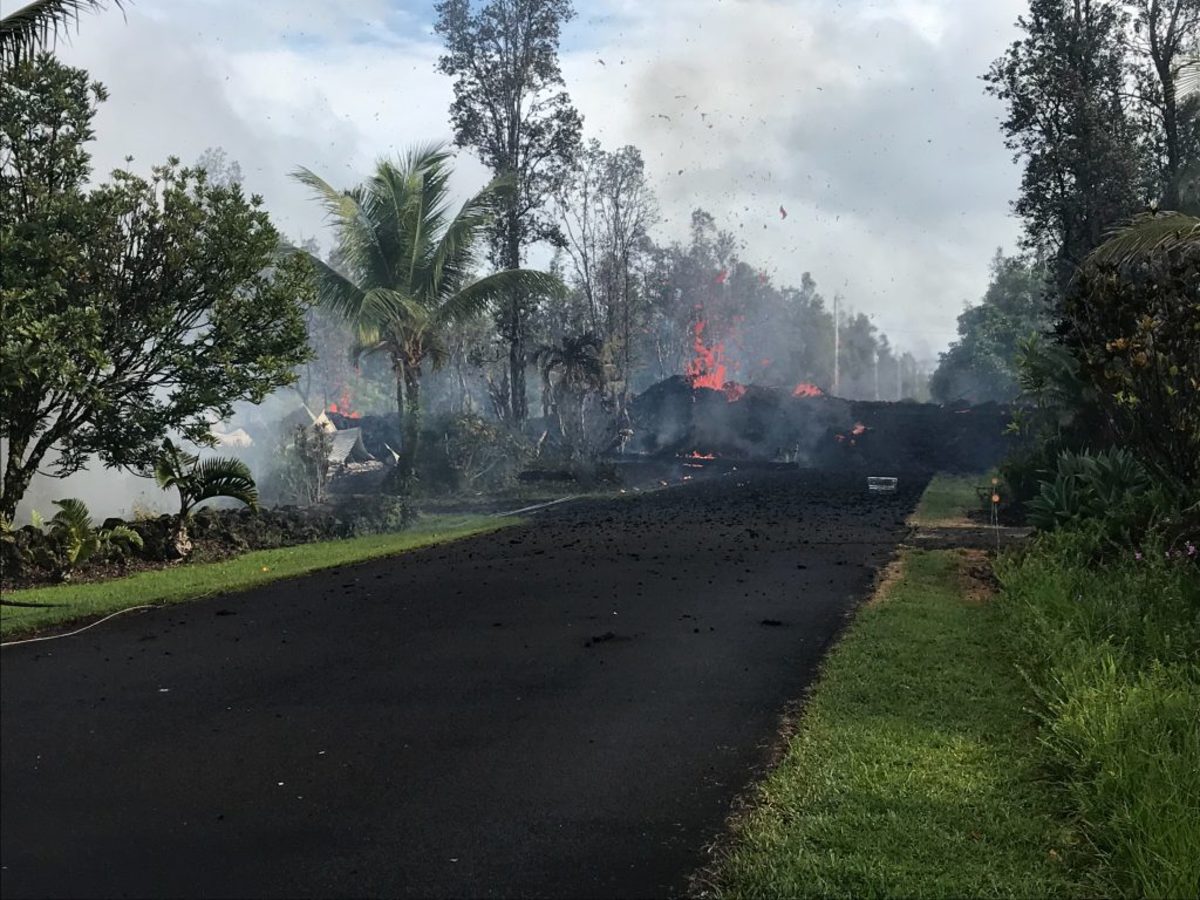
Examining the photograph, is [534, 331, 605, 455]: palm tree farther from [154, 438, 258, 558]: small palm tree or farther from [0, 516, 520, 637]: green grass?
[154, 438, 258, 558]: small palm tree

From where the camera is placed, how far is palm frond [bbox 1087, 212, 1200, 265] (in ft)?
32.6

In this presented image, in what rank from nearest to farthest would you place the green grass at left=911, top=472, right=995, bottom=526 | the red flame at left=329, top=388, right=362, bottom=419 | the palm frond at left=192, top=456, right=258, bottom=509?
the palm frond at left=192, top=456, right=258, bottom=509 < the green grass at left=911, top=472, right=995, bottom=526 < the red flame at left=329, top=388, right=362, bottom=419

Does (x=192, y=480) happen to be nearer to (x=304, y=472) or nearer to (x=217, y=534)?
(x=217, y=534)

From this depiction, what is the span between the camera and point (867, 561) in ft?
39.6

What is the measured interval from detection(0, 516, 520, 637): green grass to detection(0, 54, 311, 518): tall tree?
1.98 metres

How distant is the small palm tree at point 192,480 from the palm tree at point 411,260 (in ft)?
29.2

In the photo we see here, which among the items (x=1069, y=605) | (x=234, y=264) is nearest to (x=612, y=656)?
(x=1069, y=605)

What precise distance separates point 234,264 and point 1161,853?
446 inches

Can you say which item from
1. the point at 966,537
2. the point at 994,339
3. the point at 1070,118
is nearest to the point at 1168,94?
the point at 1070,118

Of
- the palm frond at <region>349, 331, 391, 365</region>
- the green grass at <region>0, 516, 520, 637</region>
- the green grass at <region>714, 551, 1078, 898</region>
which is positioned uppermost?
the palm frond at <region>349, 331, 391, 365</region>

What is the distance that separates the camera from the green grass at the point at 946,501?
56.9ft

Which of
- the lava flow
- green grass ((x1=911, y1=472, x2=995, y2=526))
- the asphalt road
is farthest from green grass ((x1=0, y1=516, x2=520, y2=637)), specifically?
the lava flow

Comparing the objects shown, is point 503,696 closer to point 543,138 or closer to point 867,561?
point 867,561

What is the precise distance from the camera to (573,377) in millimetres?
31031
